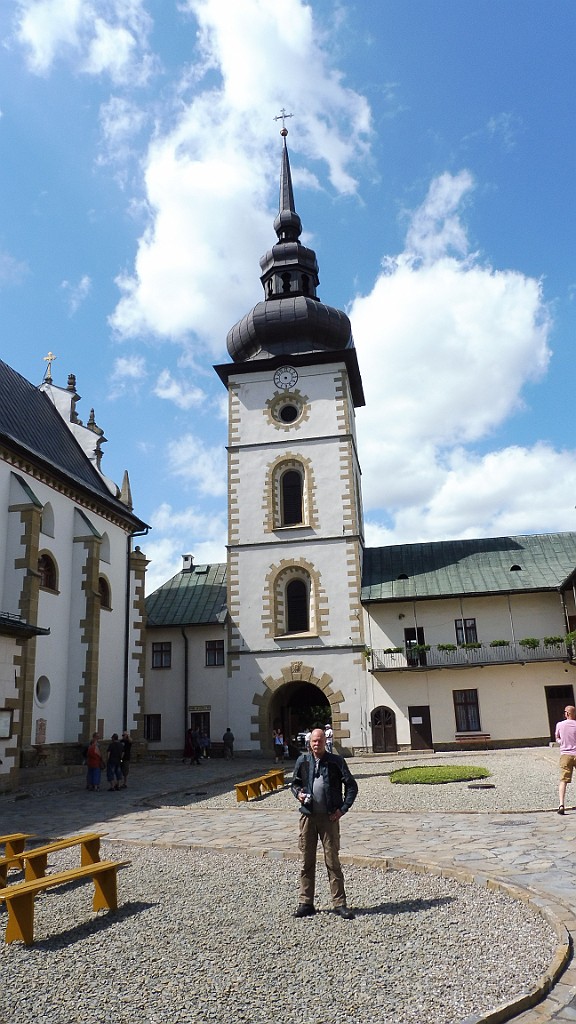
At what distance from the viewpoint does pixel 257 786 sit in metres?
16.7

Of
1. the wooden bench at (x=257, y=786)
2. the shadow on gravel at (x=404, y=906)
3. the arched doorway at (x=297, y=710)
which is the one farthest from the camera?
the arched doorway at (x=297, y=710)

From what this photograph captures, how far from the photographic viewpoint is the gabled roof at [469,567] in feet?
97.8

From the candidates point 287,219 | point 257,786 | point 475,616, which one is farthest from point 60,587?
point 287,219

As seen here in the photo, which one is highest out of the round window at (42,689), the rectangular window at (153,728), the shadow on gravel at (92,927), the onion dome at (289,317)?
the onion dome at (289,317)

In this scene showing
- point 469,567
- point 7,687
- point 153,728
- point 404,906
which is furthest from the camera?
point 153,728

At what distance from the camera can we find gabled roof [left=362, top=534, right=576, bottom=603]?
1173 inches

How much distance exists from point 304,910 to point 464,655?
75.0ft

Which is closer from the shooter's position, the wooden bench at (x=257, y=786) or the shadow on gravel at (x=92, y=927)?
the shadow on gravel at (x=92, y=927)

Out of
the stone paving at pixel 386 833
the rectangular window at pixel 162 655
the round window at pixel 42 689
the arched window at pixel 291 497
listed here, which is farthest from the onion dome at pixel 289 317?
the stone paving at pixel 386 833

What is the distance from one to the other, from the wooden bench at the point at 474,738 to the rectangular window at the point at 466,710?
9.4 inches

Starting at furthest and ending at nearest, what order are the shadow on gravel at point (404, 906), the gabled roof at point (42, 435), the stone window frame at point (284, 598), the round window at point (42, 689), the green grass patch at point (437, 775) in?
1. the stone window frame at point (284, 598)
2. the gabled roof at point (42, 435)
3. the round window at point (42, 689)
4. the green grass patch at point (437, 775)
5. the shadow on gravel at point (404, 906)

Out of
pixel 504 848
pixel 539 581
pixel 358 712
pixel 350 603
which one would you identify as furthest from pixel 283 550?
pixel 504 848

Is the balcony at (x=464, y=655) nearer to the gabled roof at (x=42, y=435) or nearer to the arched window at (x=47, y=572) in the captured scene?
the gabled roof at (x=42, y=435)

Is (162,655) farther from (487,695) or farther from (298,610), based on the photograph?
(487,695)
